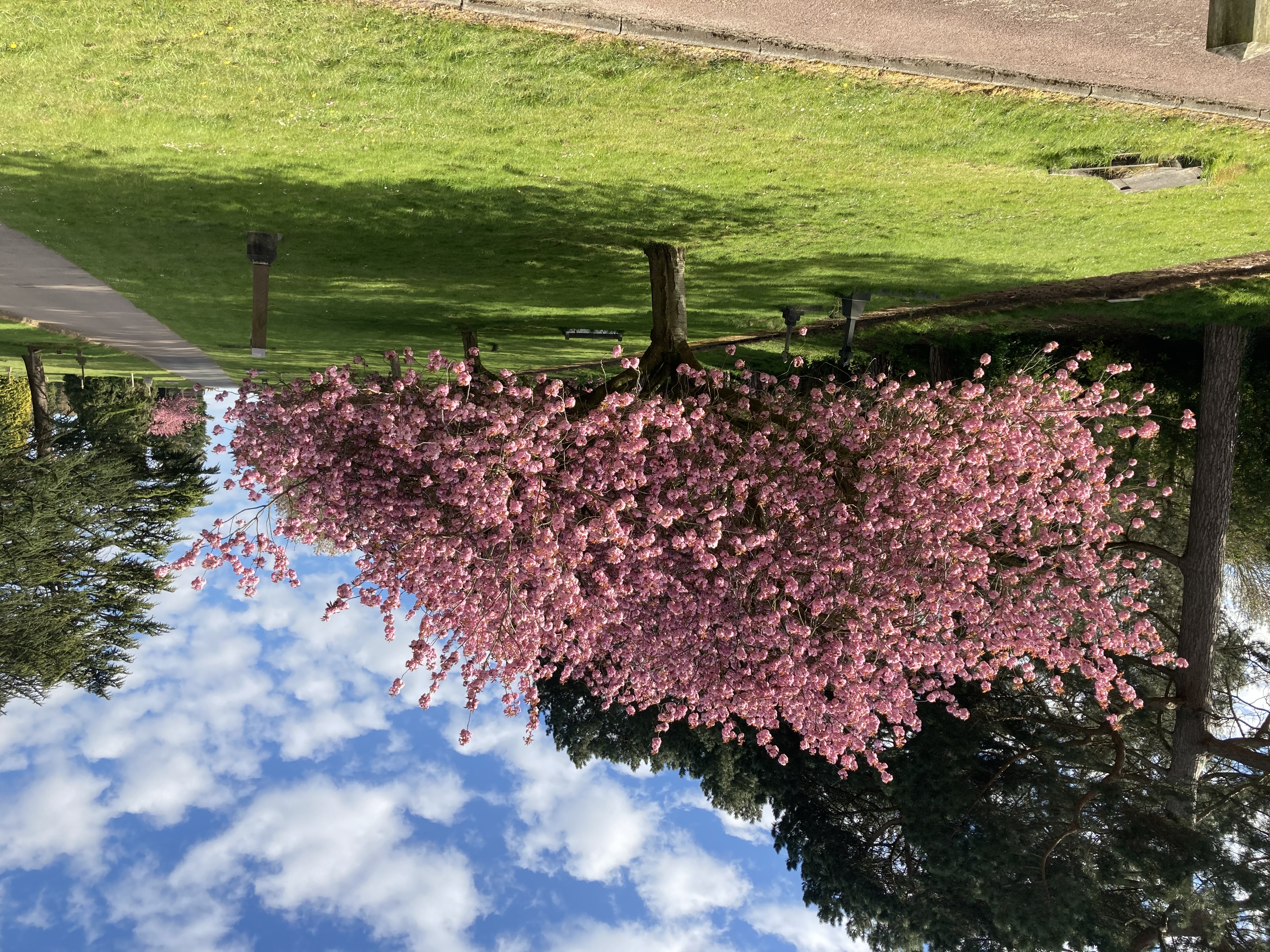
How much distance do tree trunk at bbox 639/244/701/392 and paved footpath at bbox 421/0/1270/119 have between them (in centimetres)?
348

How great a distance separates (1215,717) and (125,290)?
76.2ft

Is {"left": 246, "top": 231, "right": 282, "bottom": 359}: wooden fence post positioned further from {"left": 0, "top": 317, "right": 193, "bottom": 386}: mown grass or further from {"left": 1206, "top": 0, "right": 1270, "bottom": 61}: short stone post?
{"left": 1206, "top": 0, "right": 1270, "bottom": 61}: short stone post

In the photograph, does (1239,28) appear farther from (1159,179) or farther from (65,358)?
(65,358)

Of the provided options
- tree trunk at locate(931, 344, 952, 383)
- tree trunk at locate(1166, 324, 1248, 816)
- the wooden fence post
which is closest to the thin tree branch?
tree trunk at locate(1166, 324, 1248, 816)

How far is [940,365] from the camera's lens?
1692cm

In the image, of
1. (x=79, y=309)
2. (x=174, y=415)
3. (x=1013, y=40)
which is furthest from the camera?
(x=174, y=415)

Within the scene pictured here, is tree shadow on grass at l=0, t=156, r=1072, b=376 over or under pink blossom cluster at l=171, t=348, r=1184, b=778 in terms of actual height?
over

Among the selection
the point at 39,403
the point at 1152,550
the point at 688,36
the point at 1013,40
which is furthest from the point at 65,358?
the point at 1152,550

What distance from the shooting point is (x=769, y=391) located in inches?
438

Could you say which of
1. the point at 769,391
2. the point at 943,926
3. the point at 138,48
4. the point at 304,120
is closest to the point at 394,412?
the point at 304,120

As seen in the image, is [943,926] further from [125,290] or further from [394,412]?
[125,290]

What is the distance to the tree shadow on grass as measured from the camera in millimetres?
10211

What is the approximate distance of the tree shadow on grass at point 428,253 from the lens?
1021cm

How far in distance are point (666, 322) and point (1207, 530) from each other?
40.2 feet
